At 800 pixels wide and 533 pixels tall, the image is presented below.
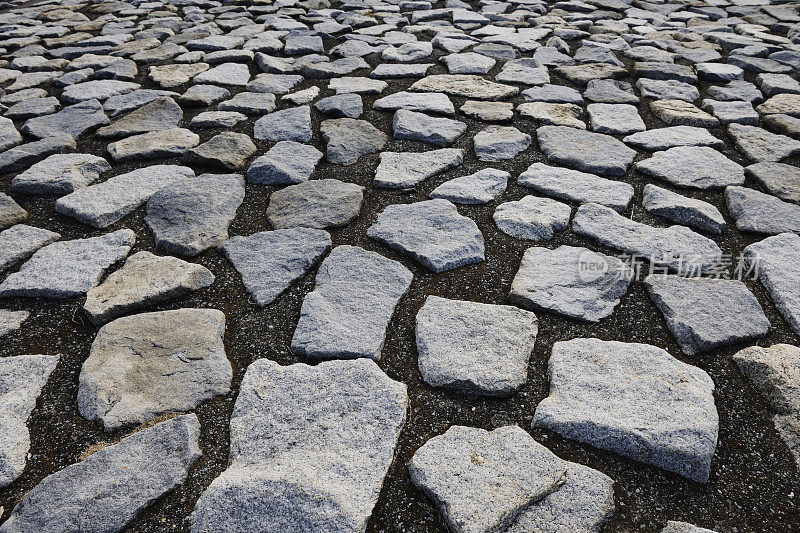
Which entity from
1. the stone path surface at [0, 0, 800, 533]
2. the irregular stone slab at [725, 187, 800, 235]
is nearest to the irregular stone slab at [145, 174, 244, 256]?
the stone path surface at [0, 0, 800, 533]

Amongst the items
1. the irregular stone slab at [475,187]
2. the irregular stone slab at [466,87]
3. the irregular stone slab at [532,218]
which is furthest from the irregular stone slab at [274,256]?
the irregular stone slab at [466,87]

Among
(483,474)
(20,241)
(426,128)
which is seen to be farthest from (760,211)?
(20,241)

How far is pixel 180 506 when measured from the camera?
50.6 inches

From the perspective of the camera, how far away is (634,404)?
4.86 ft

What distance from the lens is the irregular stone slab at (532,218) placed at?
7.14ft

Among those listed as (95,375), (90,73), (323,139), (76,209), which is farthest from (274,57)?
(95,375)

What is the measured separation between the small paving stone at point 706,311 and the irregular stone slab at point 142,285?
1.63 m

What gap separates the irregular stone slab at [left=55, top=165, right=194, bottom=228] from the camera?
228 cm

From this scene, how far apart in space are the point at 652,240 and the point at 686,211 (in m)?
0.28

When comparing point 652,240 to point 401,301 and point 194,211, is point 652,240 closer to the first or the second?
point 401,301

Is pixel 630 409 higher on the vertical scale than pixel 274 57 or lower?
lower

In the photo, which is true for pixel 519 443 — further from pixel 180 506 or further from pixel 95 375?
pixel 95 375

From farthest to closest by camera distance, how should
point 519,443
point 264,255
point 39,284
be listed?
1. point 264,255
2. point 39,284
3. point 519,443

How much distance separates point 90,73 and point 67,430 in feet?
10.5
